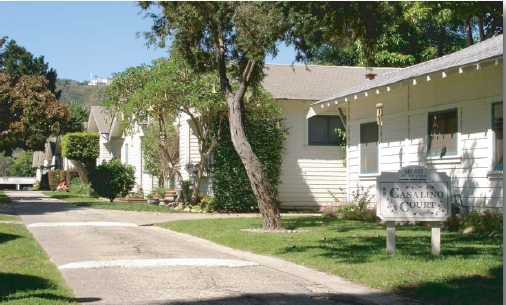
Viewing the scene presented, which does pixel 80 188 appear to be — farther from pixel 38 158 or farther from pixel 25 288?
pixel 38 158

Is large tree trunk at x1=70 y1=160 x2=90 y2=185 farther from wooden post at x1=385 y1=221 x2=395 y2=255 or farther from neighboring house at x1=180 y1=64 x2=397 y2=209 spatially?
wooden post at x1=385 y1=221 x2=395 y2=255

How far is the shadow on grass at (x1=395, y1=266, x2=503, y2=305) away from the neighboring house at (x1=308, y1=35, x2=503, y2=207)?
5403 millimetres

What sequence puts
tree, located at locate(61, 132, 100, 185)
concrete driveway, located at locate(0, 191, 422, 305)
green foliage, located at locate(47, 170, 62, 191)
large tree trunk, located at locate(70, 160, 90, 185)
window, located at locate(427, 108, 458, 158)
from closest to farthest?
concrete driveway, located at locate(0, 191, 422, 305), window, located at locate(427, 108, 458, 158), tree, located at locate(61, 132, 100, 185), large tree trunk, located at locate(70, 160, 90, 185), green foliage, located at locate(47, 170, 62, 191)

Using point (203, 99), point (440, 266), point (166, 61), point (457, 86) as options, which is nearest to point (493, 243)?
point (440, 266)

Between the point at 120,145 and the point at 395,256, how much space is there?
101 ft

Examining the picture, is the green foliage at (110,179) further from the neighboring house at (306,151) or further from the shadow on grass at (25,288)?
the shadow on grass at (25,288)

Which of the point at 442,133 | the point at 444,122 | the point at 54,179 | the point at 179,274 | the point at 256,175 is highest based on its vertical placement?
the point at 444,122

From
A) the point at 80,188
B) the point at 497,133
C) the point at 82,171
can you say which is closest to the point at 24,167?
the point at 82,171

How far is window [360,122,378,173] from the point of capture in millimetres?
18625

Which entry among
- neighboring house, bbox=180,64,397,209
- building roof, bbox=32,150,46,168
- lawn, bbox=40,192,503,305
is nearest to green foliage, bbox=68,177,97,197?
neighboring house, bbox=180,64,397,209

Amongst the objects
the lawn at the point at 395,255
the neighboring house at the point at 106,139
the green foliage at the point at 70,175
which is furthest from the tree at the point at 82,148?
the lawn at the point at 395,255

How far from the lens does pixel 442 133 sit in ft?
52.0

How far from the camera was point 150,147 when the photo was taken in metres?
27.4

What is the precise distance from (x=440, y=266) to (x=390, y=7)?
596 cm
